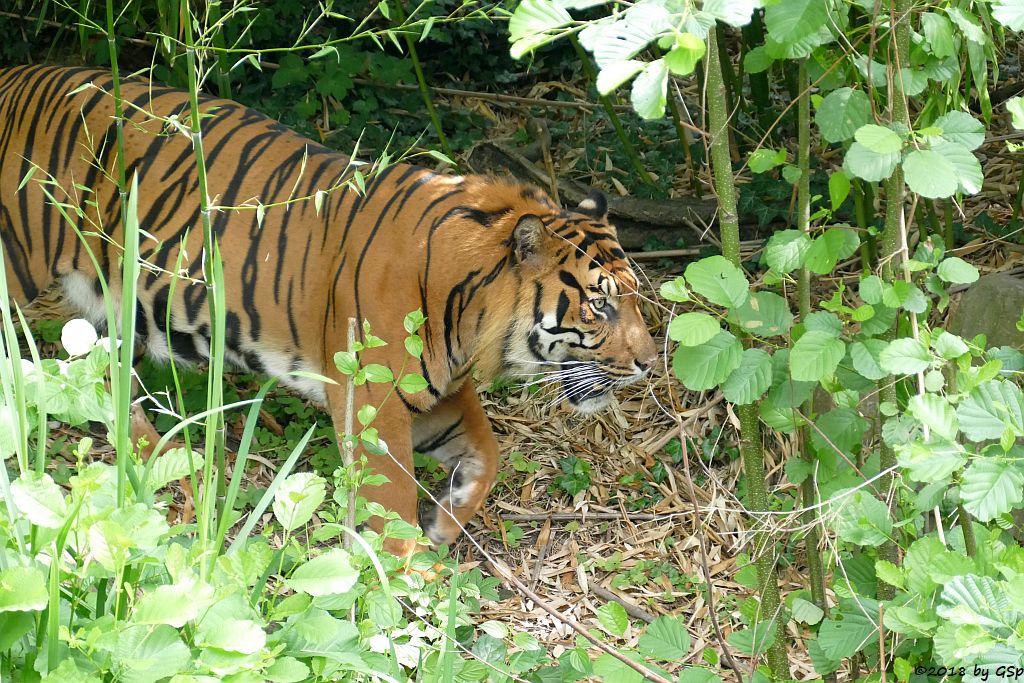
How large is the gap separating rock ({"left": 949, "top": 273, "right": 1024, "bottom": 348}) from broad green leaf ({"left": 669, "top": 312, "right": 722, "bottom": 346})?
1.76 meters

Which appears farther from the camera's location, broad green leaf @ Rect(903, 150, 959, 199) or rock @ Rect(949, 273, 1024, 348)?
rock @ Rect(949, 273, 1024, 348)

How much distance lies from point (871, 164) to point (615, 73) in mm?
598

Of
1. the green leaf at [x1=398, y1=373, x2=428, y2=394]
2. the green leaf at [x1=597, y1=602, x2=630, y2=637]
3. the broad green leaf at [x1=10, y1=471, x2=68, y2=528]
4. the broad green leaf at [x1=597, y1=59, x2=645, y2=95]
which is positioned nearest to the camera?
the broad green leaf at [x1=597, y1=59, x2=645, y2=95]

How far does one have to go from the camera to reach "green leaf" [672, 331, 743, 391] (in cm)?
188

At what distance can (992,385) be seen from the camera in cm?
175

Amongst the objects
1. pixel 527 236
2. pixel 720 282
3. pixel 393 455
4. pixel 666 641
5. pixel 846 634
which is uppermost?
pixel 720 282

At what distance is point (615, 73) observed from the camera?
1.29m

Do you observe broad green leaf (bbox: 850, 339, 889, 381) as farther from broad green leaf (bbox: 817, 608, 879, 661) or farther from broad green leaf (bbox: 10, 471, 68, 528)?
broad green leaf (bbox: 10, 471, 68, 528)

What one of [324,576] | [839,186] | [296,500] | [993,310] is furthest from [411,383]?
[993,310]

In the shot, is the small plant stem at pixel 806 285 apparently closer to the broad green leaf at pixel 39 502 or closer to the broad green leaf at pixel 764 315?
the broad green leaf at pixel 764 315

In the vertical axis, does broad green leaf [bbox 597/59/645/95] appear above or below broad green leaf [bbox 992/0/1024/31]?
below

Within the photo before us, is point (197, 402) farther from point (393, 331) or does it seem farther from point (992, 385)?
point (992, 385)

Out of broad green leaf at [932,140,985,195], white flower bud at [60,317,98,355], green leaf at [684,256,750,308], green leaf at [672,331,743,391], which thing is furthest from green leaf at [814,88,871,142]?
white flower bud at [60,317,98,355]

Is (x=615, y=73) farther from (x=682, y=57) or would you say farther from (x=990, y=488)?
(x=990, y=488)
